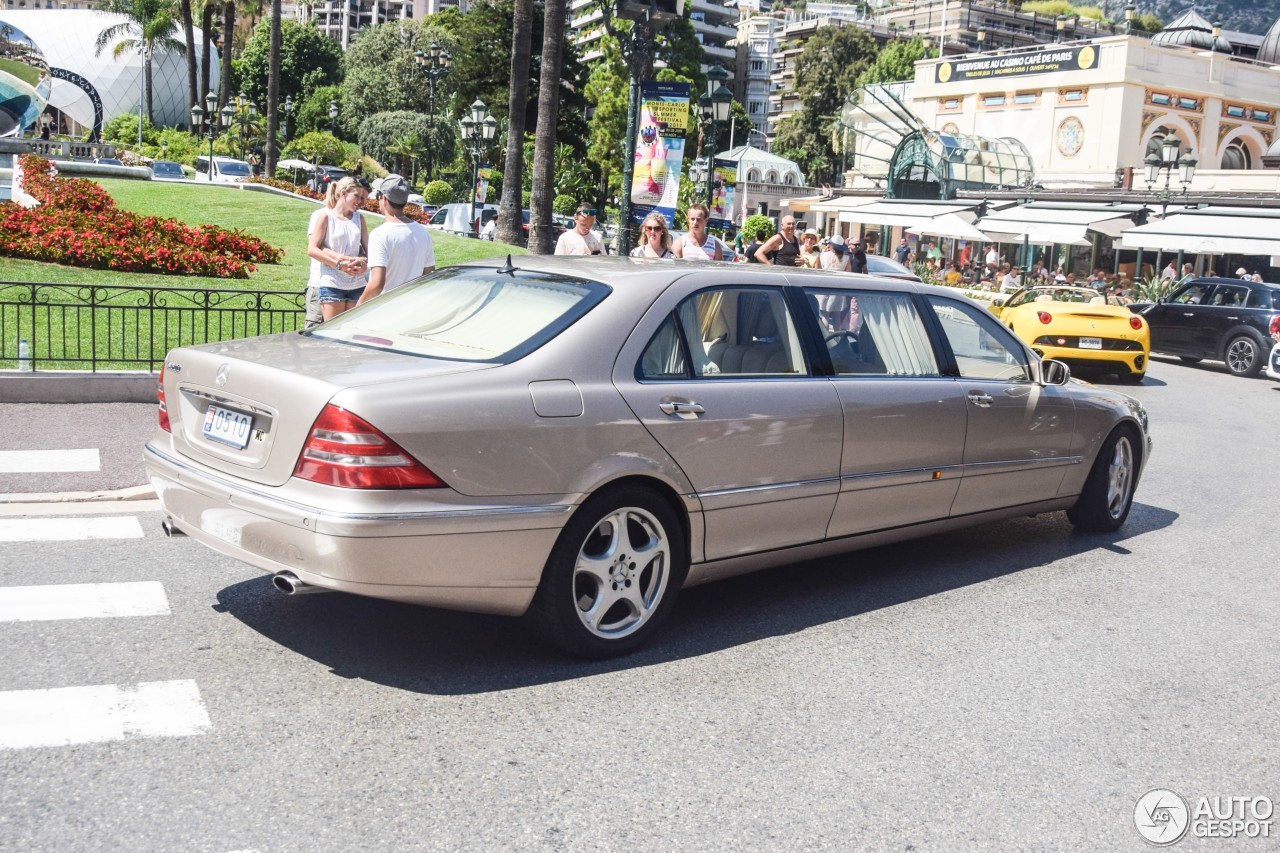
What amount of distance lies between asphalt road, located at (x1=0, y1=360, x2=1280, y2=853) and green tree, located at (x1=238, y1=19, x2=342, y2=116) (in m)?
96.7

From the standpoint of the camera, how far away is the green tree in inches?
3920

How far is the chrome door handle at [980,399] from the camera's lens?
6.40m

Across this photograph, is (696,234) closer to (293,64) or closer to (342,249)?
(342,249)

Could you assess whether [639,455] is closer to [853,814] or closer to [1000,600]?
[853,814]

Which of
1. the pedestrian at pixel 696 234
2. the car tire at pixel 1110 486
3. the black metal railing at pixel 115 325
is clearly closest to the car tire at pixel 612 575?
the car tire at pixel 1110 486

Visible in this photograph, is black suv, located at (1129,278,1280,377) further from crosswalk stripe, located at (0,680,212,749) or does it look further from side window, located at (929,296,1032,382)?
crosswalk stripe, located at (0,680,212,749)

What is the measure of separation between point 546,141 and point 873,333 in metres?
17.9

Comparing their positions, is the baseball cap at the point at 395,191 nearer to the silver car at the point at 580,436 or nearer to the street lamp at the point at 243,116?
the silver car at the point at 580,436

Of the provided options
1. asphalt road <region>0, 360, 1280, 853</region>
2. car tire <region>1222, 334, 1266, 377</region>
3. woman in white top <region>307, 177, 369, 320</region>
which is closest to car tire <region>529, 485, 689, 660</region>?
asphalt road <region>0, 360, 1280, 853</region>

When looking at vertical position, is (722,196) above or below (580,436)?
above

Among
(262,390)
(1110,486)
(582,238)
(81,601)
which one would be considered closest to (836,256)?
(582,238)

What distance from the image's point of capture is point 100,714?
13.6 feet

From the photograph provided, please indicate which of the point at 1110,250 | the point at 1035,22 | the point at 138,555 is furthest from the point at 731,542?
the point at 1035,22

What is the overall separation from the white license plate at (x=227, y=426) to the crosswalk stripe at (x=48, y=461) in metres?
3.52
